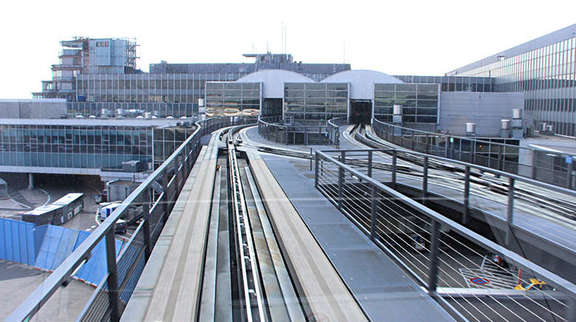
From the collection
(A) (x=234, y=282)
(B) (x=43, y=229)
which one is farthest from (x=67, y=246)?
(A) (x=234, y=282)

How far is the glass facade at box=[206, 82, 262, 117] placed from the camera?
125ft

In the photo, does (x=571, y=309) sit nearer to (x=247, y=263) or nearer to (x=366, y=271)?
(x=366, y=271)

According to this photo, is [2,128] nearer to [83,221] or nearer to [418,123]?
[83,221]

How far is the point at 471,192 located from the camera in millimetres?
6820

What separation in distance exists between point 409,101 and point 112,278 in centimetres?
3462

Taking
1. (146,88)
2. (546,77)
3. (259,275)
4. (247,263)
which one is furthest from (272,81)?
(259,275)

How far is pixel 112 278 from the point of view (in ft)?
8.13

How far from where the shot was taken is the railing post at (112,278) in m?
2.48

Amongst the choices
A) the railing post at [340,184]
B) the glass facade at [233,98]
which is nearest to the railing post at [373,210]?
the railing post at [340,184]

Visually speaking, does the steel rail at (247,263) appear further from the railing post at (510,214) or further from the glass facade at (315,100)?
the glass facade at (315,100)

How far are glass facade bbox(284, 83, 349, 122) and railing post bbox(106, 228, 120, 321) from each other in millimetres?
33655

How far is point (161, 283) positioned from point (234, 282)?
0.66 meters

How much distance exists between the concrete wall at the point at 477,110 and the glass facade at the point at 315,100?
780 cm

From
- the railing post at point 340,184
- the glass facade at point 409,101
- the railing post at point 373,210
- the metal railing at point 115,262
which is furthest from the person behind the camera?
the glass facade at point 409,101
